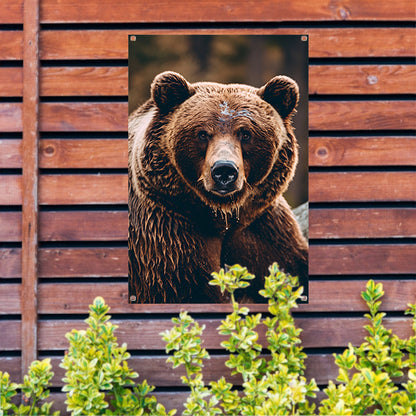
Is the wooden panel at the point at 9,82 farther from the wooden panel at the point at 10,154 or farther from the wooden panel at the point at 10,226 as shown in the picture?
the wooden panel at the point at 10,226

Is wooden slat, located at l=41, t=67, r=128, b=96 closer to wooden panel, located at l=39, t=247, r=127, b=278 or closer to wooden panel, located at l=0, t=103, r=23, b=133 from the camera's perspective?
wooden panel, located at l=0, t=103, r=23, b=133

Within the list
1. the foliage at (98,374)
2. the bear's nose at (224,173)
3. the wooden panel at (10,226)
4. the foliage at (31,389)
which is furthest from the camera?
the wooden panel at (10,226)

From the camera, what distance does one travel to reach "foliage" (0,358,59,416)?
2.17 m

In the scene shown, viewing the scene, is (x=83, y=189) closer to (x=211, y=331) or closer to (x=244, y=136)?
(x=244, y=136)

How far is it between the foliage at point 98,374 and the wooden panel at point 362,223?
1222 mm

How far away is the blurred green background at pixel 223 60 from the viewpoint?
7.87 feet

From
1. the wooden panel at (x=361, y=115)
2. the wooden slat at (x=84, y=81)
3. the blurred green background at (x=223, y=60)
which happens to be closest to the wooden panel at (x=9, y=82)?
the wooden slat at (x=84, y=81)

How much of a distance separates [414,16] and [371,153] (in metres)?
0.83

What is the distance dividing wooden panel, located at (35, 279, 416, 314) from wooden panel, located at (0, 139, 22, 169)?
70cm

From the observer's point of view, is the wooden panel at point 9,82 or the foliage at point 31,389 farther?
the wooden panel at point 9,82

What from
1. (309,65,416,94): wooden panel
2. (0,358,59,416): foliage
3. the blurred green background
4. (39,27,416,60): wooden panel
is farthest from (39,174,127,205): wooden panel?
(309,65,416,94): wooden panel

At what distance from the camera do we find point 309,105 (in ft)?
8.02

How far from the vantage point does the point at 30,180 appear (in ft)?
7.88

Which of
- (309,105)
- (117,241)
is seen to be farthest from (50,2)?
(309,105)
